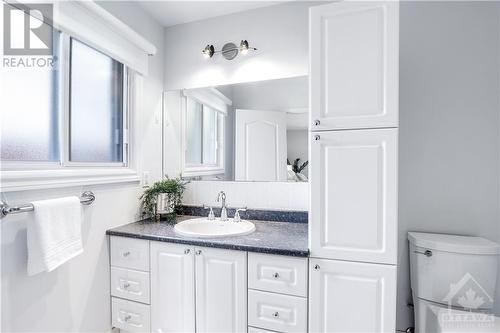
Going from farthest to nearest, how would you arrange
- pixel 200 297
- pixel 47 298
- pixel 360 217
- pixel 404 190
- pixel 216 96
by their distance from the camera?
pixel 216 96
pixel 404 190
pixel 200 297
pixel 47 298
pixel 360 217

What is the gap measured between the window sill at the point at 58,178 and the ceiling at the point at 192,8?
1.25 metres

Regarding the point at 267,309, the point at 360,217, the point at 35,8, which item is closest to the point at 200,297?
the point at 267,309

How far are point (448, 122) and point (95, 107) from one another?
2.29m

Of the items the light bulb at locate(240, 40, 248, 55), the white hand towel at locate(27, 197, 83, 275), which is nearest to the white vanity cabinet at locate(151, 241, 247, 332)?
the white hand towel at locate(27, 197, 83, 275)

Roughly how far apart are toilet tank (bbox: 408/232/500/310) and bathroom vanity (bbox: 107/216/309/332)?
718 millimetres

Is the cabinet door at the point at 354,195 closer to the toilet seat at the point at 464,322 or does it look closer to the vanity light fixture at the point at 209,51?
the toilet seat at the point at 464,322

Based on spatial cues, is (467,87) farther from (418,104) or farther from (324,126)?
(324,126)

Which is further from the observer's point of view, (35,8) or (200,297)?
(200,297)

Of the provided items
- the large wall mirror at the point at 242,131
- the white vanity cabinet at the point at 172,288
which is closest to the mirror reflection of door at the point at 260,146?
the large wall mirror at the point at 242,131

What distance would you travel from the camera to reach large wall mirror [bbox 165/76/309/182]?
6.19ft

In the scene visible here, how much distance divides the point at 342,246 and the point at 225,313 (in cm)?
74

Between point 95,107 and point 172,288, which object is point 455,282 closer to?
point 172,288

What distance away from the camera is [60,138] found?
1463mm

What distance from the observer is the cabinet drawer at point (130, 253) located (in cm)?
158
